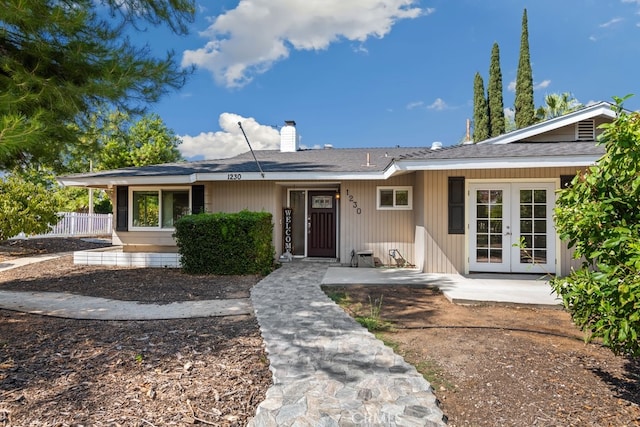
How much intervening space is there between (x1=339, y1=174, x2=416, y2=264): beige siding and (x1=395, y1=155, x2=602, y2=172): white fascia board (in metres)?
2.33

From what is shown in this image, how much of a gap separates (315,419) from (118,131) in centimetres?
602

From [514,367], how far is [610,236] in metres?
1.55

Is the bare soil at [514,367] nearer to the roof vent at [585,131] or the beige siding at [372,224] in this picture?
the beige siding at [372,224]

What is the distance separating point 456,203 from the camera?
7.53 meters

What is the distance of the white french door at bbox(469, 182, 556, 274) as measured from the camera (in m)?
7.38

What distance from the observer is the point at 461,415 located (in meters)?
2.42

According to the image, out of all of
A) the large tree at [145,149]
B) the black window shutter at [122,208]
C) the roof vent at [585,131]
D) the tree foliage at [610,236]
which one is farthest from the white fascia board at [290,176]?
the large tree at [145,149]

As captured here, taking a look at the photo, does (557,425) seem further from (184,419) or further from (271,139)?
(271,139)

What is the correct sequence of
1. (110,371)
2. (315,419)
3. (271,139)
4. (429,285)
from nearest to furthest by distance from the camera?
(315,419)
(110,371)
(429,285)
(271,139)

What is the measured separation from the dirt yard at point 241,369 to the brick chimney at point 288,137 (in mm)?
8923

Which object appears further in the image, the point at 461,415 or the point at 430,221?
the point at 430,221

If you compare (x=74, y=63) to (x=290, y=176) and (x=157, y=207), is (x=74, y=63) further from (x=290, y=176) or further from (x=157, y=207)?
(x=157, y=207)

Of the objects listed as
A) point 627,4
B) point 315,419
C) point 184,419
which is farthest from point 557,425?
point 627,4

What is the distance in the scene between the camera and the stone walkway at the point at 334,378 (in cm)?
232
